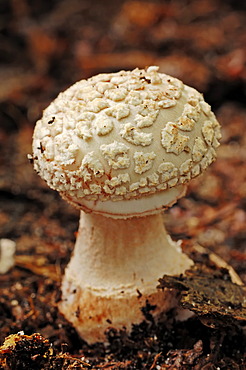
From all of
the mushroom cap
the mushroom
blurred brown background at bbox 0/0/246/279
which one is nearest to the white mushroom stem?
the mushroom

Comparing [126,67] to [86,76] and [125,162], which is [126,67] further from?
[125,162]

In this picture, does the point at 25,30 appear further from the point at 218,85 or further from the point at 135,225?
the point at 135,225

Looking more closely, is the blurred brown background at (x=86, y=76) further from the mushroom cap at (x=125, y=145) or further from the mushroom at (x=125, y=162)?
the mushroom cap at (x=125, y=145)

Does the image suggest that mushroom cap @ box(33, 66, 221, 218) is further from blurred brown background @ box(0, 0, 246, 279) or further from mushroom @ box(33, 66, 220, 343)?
blurred brown background @ box(0, 0, 246, 279)

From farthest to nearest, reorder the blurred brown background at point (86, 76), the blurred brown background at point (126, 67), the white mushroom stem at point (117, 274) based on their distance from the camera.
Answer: the blurred brown background at point (126, 67) → the blurred brown background at point (86, 76) → the white mushroom stem at point (117, 274)

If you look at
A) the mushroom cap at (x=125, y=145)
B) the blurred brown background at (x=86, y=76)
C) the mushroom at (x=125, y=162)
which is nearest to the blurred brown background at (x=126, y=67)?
the blurred brown background at (x=86, y=76)

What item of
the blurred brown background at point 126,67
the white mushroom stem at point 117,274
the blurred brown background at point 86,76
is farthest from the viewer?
the blurred brown background at point 126,67

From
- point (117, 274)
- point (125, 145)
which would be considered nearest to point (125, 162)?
point (125, 145)
